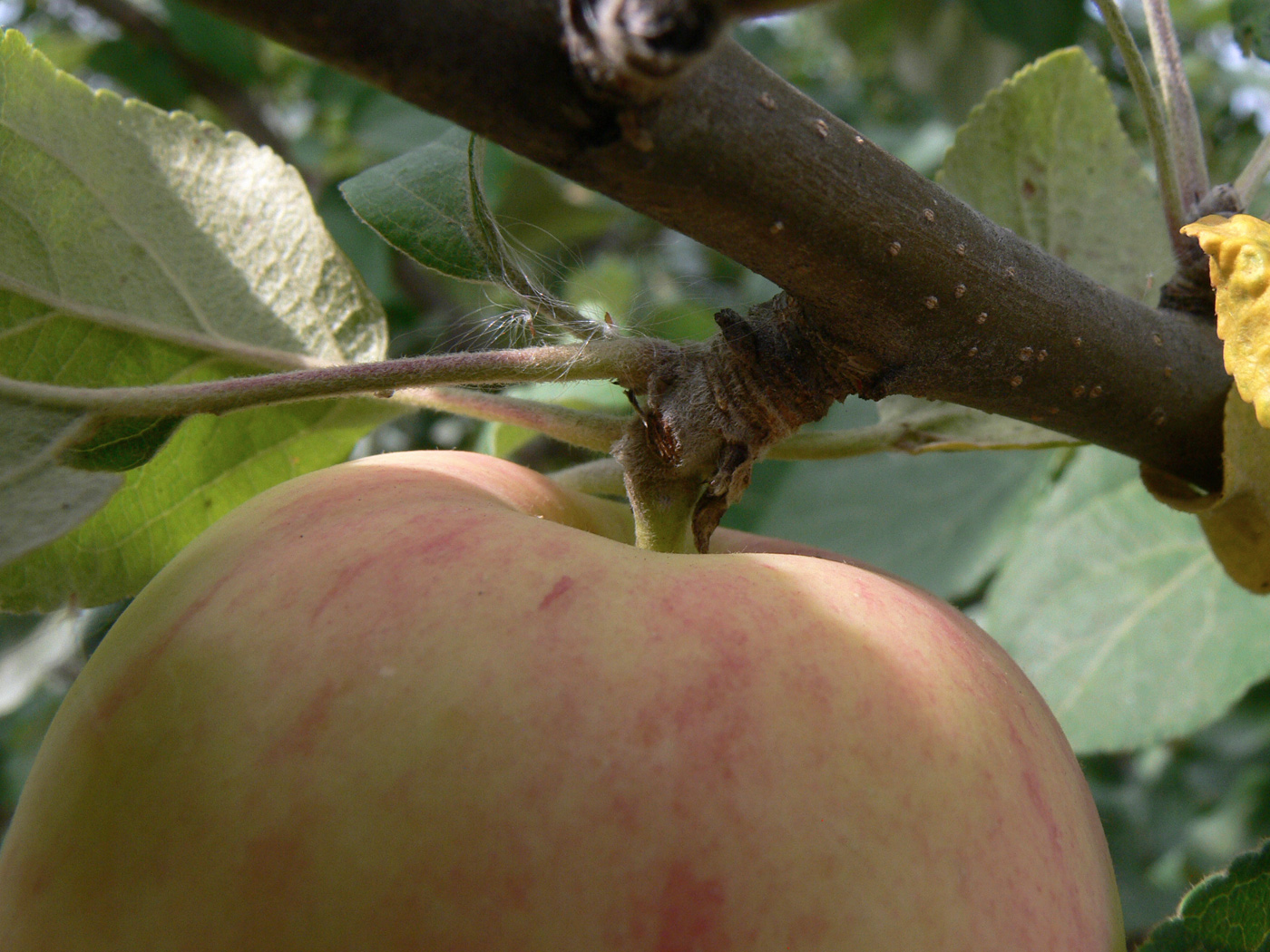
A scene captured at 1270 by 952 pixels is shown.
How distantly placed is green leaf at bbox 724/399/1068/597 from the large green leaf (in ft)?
2.45

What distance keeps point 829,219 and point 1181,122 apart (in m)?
0.40

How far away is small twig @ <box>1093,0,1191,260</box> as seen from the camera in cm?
72

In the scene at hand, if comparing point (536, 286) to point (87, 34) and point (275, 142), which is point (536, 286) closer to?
point (275, 142)

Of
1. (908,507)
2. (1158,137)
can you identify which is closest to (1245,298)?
(1158,137)

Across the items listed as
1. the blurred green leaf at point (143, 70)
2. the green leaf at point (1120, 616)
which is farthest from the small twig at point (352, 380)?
the blurred green leaf at point (143, 70)

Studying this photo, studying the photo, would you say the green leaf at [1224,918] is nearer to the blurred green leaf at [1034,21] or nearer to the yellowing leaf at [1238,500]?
the yellowing leaf at [1238,500]

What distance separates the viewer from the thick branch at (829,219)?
39cm

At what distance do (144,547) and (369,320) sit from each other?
0.24 meters

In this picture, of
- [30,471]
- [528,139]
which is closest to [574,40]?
[528,139]

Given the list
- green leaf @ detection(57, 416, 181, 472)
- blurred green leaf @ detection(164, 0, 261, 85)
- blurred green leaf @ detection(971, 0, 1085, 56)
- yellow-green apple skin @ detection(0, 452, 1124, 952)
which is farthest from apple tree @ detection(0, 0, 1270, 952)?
blurred green leaf @ detection(164, 0, 261, 85)

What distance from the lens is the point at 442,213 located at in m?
0.73

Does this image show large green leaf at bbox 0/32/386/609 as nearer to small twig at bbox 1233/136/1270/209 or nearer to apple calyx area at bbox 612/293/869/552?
apple calyx area at bbox 612/293/869/552

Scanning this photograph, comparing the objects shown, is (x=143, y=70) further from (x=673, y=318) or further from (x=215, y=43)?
(x=673, y=318)

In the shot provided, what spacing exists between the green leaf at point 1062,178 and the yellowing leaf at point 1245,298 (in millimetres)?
300
